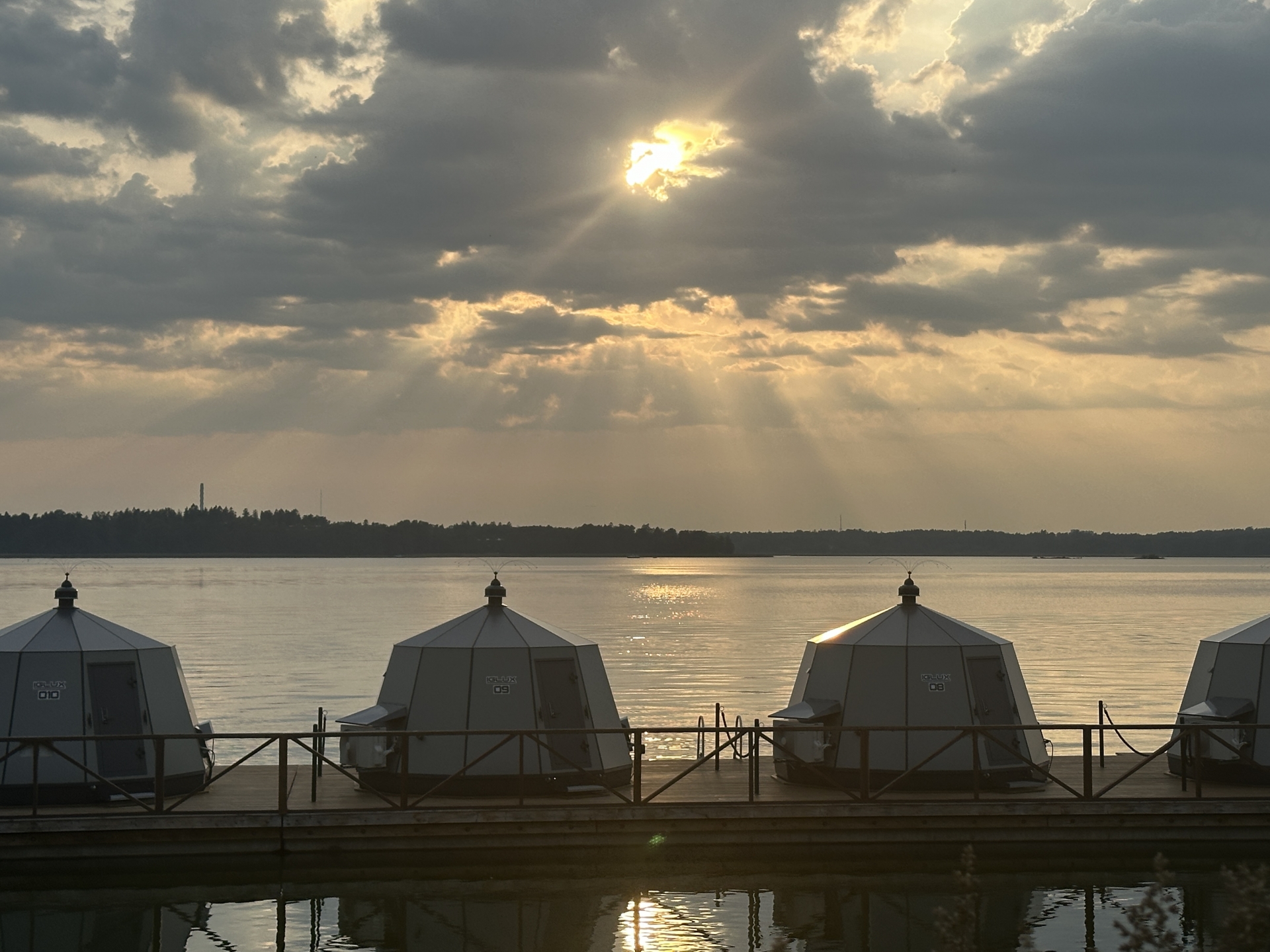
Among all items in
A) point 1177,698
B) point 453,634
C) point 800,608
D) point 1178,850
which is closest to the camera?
point 1178,850

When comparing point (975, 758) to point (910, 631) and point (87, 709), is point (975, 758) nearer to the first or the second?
point (910, 631)

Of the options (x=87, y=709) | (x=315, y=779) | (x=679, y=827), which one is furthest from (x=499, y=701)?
(x=87, y=709)

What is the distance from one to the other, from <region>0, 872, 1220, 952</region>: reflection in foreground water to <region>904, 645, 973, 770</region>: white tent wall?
103 inches

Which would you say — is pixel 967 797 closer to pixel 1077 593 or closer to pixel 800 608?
pixel 800 608

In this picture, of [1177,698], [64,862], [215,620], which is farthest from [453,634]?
[215,620]

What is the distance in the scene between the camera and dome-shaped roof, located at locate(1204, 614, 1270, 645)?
26156 mm

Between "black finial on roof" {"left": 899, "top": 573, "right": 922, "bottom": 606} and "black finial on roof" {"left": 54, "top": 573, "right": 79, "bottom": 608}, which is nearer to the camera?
"black finial on roof" {"left": 54, "top": 573, "right": 79, "bottom": 608}

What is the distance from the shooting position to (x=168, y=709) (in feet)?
79.9

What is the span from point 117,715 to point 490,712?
6.24m

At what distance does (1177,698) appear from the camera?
57.1m

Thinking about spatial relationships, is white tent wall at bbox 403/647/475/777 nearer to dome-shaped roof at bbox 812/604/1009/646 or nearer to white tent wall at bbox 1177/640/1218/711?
dome-shaped roof at bbox 812/604/1009/646

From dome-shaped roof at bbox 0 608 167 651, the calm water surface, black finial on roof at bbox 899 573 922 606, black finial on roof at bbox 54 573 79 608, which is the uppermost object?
black finial on roof at bbox 899 573 922 606

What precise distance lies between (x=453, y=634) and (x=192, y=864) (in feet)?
19.5

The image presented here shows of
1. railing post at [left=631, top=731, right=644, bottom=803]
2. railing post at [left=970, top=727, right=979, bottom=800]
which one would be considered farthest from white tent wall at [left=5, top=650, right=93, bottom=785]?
railing post at [left=970, top=727, right=979, bottom=800]
